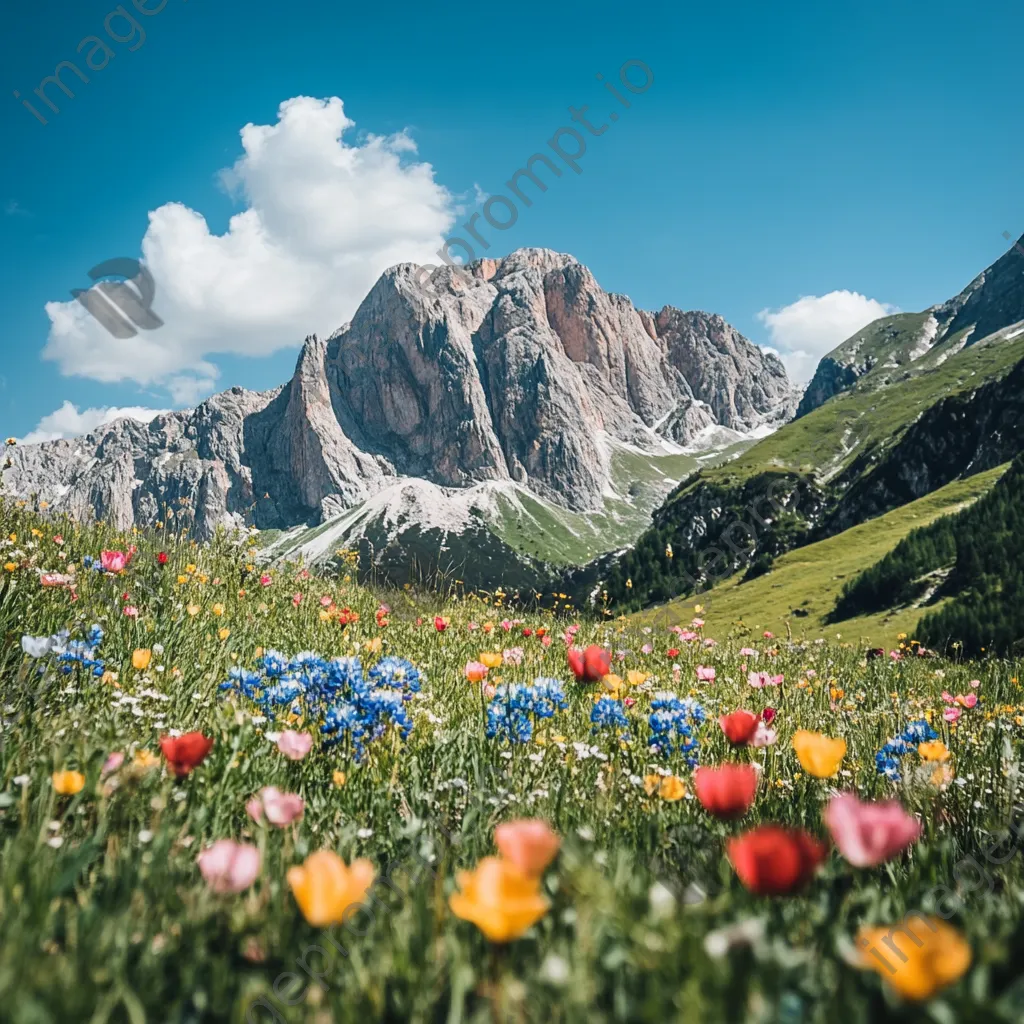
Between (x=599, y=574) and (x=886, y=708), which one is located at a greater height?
(x=599, y=574)

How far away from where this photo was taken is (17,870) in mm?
1838

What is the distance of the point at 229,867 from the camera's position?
5.45 feet

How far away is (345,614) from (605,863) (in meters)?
4.89

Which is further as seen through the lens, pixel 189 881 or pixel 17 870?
pixel 189 881

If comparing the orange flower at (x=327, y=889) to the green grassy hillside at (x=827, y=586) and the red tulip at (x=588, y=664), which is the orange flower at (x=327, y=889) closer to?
the red tulip at (x=588, y=664)

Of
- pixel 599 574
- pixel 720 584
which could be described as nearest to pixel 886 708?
pixel 720 584

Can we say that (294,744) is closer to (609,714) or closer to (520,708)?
(520,708)

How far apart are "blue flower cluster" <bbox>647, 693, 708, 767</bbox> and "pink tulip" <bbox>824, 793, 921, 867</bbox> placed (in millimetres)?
2731

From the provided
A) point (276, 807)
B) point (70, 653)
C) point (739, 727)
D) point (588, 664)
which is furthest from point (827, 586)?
point (276, 807)

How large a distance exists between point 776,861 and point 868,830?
29 cm

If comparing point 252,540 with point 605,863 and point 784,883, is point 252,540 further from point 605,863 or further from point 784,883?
point 784,883

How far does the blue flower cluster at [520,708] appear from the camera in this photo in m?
3.92

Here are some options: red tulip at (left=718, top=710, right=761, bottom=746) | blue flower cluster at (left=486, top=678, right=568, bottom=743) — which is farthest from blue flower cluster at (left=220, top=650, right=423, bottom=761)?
red tulip at (left=718, top=710, right=761, bottom=746)

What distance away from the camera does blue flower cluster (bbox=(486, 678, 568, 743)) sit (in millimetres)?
3920
